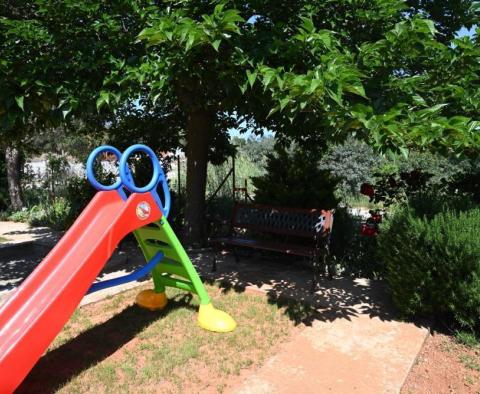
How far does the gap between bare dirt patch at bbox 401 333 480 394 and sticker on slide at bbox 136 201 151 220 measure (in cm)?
235

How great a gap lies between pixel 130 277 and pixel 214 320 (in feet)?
2.84

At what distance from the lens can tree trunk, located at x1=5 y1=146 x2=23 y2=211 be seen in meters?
11.2

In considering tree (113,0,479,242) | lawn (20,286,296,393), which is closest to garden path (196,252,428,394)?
lawn (20,286,296,393)

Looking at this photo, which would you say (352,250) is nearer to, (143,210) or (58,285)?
(143,210)

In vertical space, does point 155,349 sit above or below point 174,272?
below

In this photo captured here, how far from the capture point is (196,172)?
6.89 metres

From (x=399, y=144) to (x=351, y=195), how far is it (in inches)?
481

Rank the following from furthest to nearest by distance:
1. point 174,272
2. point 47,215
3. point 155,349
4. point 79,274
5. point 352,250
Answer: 1. point 47,215
2. point 352,250
3. point 174,272
4. point 155,349
5. point 79,274

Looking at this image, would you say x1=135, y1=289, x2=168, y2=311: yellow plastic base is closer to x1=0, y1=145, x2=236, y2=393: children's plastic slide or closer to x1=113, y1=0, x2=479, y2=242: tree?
x1=0, y1=145, x2=236, y2=393: children's plastic slide

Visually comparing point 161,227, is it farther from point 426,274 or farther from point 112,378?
point 426,274

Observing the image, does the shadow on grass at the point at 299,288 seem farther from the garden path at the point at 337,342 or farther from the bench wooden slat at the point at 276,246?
the bench wooden slat at the point at 276,246

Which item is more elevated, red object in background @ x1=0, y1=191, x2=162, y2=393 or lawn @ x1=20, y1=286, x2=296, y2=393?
red object in background @ x1=0, y1=191, x2=162, y2=393

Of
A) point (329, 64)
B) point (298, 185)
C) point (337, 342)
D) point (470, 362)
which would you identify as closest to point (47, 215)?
point (298, 185)

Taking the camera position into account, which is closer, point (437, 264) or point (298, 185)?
point (437, 264)
